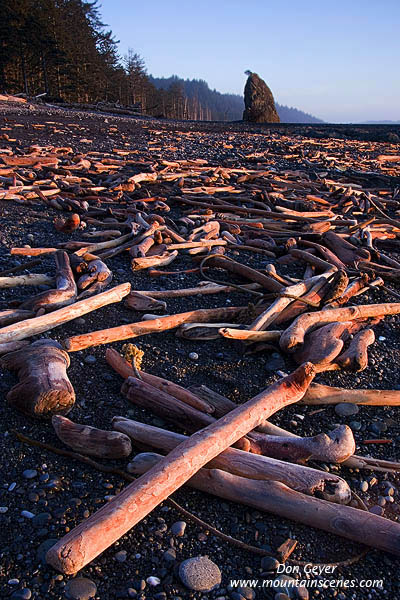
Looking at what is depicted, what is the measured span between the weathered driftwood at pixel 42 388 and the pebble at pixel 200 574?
948 mm

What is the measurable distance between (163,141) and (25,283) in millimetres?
11686

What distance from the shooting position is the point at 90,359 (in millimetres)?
2820

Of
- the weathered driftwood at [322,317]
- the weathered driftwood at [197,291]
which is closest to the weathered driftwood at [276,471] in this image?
the weathered driftwood at [322,317]

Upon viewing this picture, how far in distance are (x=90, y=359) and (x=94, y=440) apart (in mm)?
836

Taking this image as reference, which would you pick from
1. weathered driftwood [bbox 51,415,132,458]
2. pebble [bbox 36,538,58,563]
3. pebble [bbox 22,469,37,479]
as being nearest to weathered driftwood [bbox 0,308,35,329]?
weathered driftwood [bbox 51,415,132,458]

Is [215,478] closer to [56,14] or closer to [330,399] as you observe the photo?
[330,399]

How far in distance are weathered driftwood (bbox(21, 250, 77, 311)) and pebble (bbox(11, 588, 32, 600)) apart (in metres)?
1.89

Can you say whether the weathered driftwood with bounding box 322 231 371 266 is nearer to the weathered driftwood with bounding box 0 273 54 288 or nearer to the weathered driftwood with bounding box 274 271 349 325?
the weathered driftwood with bounding box 274 271 349 325

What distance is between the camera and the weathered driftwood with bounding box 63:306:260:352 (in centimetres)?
283

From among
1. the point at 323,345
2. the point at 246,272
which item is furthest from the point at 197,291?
the point at 323,345

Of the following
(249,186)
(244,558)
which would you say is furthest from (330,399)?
(249,186)

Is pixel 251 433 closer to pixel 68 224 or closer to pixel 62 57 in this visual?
pixel 68 224

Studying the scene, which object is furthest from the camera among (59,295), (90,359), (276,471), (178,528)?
(59,295)

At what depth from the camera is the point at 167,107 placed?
187 feet
